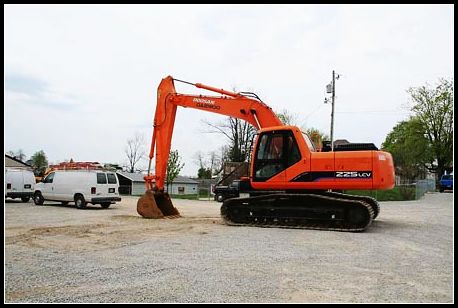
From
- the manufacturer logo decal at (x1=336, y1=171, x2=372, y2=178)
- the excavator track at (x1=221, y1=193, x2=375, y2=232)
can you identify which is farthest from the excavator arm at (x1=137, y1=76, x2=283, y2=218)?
the manufacturer logo decal at (x1=336, y1=171, x2=372, y2=178)

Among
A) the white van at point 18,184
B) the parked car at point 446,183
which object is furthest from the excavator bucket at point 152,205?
the parked car at point 446,183

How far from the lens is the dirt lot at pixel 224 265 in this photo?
221 inches

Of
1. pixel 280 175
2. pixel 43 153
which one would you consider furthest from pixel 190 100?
pixel 43 153

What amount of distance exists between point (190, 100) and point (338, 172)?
5.87 meters

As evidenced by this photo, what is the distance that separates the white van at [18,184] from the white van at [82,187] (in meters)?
3.64

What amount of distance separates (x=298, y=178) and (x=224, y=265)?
6.22 metres

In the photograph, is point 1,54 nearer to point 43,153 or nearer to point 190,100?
point 190,100

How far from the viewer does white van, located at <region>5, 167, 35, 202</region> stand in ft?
85.1

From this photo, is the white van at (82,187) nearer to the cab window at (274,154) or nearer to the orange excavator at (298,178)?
the orange excavator at (298,178)

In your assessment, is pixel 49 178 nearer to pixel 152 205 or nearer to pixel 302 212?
pixel 152 205

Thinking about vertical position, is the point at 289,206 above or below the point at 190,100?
below

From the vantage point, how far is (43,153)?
95.8 metres

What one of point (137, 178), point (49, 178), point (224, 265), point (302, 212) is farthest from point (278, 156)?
point (137, 178)

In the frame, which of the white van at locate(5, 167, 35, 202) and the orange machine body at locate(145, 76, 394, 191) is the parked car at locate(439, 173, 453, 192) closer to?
the orange machine body at locate(145, 76, 394, 191)
